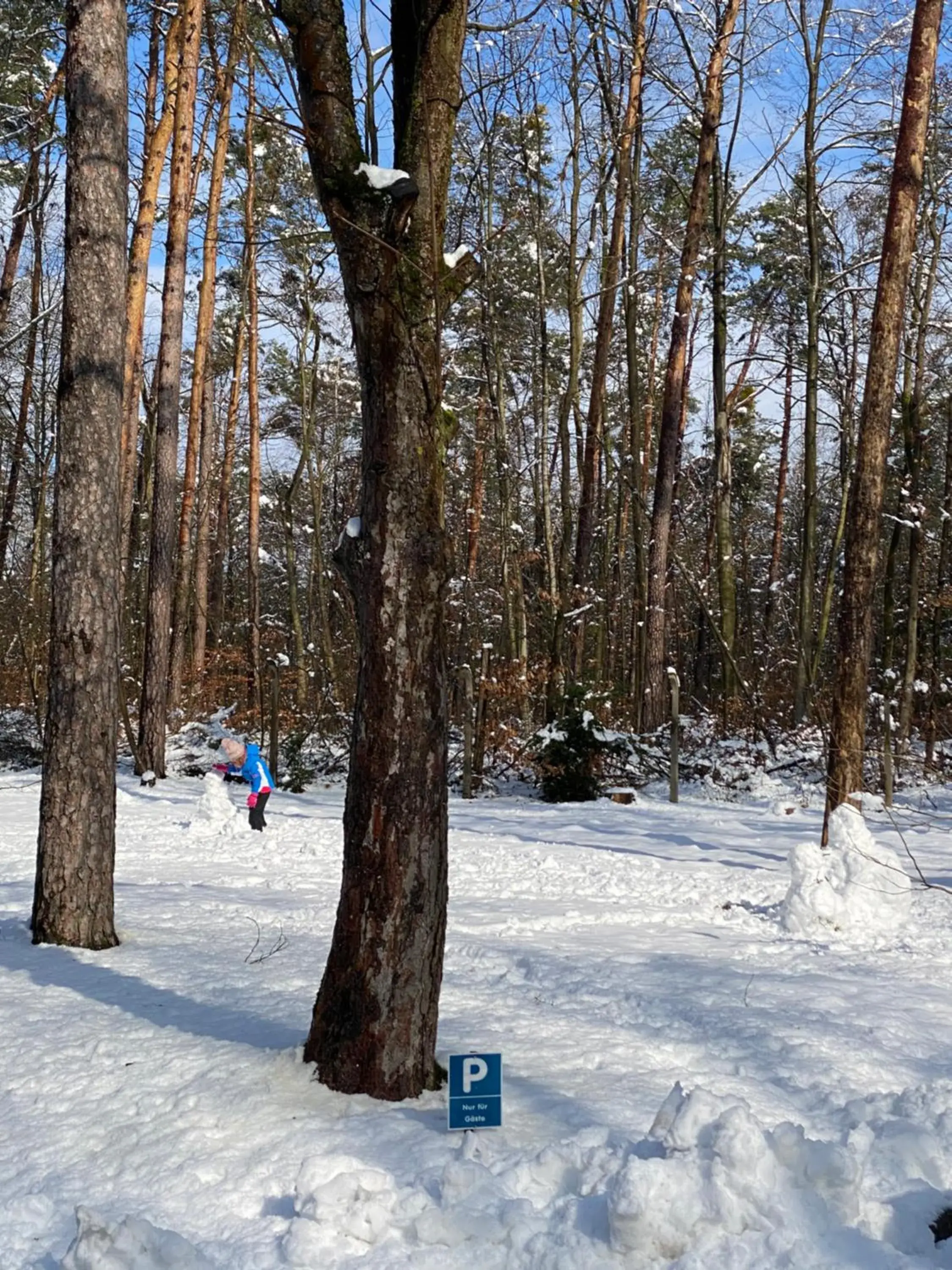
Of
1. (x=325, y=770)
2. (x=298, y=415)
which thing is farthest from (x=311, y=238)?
(x=298, y=415)

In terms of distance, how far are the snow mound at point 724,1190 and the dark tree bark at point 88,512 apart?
4.03m

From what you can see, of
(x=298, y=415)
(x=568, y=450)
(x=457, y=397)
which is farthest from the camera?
(x=298, y=415)

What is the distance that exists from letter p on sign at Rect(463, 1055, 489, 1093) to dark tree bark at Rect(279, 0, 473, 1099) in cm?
45

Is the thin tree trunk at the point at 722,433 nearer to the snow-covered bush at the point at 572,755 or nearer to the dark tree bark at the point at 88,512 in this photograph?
the snow-covered bush at the point at 572,755

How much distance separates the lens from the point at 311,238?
4430 mm

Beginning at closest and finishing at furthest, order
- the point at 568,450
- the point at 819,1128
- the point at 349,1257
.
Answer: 1. the point at 349,1257
2. the point at 819,1128
3. the point at 568,450

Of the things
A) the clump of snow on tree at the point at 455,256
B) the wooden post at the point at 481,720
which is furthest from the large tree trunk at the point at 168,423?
the clump of snow on tree at the point at 455,256

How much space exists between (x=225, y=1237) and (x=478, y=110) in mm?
17177

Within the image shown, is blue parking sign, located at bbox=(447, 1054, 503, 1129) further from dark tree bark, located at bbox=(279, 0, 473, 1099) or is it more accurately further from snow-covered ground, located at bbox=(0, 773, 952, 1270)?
dark tree bark, located at bbox=(279, 0, 473, 1099)

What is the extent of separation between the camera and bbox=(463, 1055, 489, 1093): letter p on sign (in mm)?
3523

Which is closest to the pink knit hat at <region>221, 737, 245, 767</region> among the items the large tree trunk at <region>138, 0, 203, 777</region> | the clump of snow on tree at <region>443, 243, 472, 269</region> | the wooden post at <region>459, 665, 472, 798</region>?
the large tree trunk at <region>138, 0, 203, 777</region>

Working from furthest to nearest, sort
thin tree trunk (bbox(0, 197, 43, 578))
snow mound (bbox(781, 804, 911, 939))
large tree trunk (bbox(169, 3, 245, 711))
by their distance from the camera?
thin tree trunk (bbox(0, 197, 43, 578)) → large tree trunk (bbox(169, 3, 245, 711)) → snow mound (bbox(781, 804, 911, 939))

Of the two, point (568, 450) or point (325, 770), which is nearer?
point (325, 770)

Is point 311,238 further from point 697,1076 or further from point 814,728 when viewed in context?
point 814,728
